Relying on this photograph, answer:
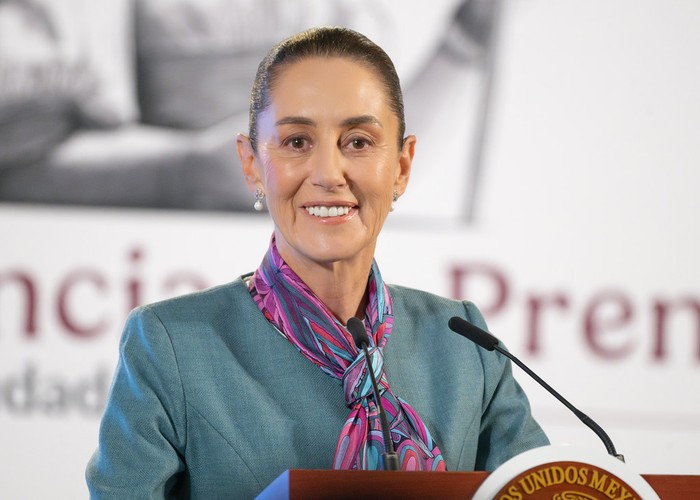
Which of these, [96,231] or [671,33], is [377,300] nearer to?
[96,231]

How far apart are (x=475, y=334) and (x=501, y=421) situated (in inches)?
11.5

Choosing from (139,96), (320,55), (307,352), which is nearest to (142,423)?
(307,352)

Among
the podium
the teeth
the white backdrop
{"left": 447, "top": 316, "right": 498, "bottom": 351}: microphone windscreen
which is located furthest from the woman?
the white backdrop

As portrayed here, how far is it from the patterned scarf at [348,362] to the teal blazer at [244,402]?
0.03m

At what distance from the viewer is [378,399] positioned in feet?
5.19

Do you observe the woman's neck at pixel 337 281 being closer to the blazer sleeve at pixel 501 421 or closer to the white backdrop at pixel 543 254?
the blazer sleeve at pixel 501 421

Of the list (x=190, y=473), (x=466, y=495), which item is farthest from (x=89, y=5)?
(x=466, y=495)

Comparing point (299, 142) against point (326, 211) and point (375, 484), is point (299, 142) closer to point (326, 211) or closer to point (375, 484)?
point (326, 211)

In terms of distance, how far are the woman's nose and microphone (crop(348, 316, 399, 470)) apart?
0.23m

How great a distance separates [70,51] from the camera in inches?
119

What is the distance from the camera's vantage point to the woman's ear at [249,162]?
190 cm

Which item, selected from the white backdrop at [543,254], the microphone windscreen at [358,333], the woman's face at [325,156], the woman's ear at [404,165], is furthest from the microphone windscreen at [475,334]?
the white backdrop at [543,254]

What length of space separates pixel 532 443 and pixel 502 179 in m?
1.37

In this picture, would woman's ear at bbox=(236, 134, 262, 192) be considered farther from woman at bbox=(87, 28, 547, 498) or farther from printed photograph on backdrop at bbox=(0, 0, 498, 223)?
printed photograph on backdrop at bbox=(0, 0, 498, 223)
